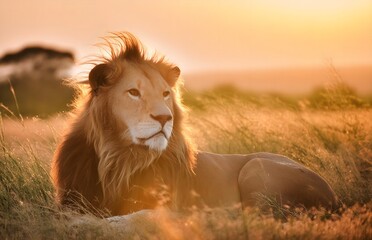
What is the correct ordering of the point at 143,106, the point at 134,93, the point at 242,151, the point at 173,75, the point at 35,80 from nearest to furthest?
the point at 143,106 → the point at 134,93 → the point at 173,75 → the point at 242,151 → the point at 35,80

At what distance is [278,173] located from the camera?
6809 millimetres

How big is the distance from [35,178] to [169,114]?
1805 millimetres

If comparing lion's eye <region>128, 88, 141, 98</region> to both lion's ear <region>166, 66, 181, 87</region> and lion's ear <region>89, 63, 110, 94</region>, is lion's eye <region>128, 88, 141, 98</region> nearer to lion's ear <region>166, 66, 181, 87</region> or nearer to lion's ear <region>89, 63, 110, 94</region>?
lion's ear <region>89, 63, 110, 94</region>

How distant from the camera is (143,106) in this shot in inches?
240

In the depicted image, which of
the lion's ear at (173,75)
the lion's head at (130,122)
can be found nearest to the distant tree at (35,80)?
the lion's ear at (173,75)

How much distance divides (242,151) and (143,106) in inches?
136

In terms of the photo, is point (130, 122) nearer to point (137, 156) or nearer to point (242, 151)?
point (137, 156)

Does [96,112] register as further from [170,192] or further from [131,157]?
[170,192]

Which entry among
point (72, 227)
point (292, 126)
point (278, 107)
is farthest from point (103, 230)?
point (278, 107)

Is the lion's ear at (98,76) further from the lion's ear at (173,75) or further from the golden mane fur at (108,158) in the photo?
the lion's ear at (173,75)

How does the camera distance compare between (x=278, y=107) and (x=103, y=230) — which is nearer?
(x=103, y=230)

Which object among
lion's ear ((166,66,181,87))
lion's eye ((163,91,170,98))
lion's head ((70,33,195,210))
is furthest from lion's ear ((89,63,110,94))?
lion's ear ((166,66,181,87))

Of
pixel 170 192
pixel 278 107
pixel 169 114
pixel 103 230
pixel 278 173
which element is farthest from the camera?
pixel 278 107

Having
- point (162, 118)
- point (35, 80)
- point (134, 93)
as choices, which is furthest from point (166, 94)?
point (35, 80)
